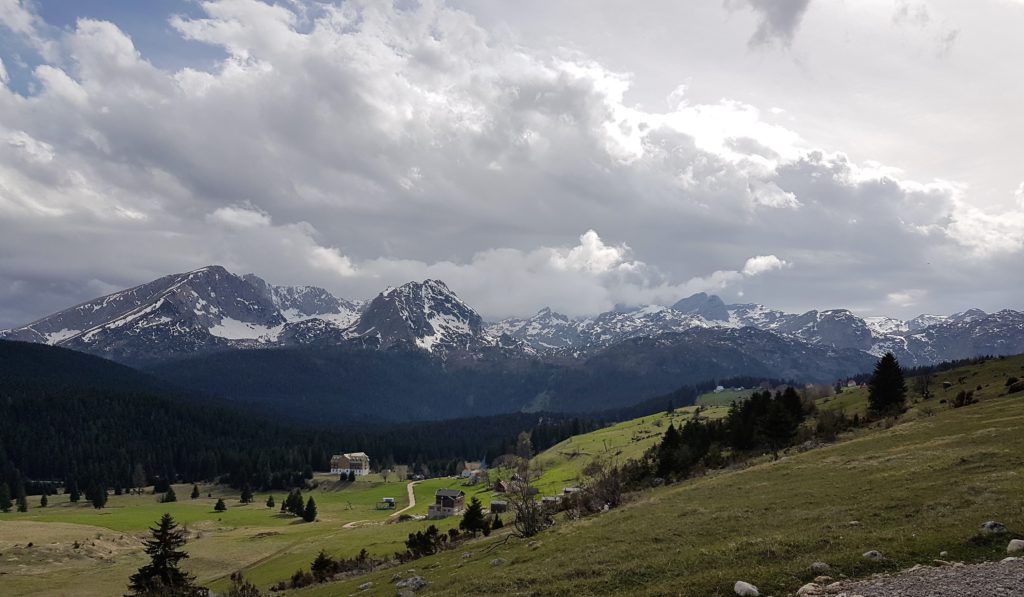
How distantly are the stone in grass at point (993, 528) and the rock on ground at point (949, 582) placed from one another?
163 inches

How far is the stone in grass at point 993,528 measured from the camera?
2334 cm

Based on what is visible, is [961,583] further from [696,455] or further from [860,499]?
[696,455]

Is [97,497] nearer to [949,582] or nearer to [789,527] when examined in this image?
[789,527]

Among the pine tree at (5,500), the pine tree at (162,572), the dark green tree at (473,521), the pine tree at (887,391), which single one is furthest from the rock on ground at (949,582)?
the pine tree at (5,500)

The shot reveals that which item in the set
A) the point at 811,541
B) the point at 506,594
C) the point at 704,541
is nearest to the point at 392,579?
the point at 506,594

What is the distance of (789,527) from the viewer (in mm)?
31703

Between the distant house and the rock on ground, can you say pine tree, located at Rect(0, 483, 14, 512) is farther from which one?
the rock on ground

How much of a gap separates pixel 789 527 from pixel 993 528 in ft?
31.6

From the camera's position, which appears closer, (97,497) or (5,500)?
(5,500)

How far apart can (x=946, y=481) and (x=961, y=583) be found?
Answer: 2115 centimetres

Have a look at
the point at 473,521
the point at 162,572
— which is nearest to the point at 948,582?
the point at 162,572

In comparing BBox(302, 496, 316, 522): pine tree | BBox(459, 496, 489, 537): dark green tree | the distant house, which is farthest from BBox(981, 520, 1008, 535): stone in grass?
BBox(302, 496, 316, 522): pine tree

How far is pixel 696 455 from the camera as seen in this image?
9288 cm

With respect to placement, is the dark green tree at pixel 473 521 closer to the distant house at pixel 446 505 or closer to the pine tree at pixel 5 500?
the distant house at pixel 446 505
